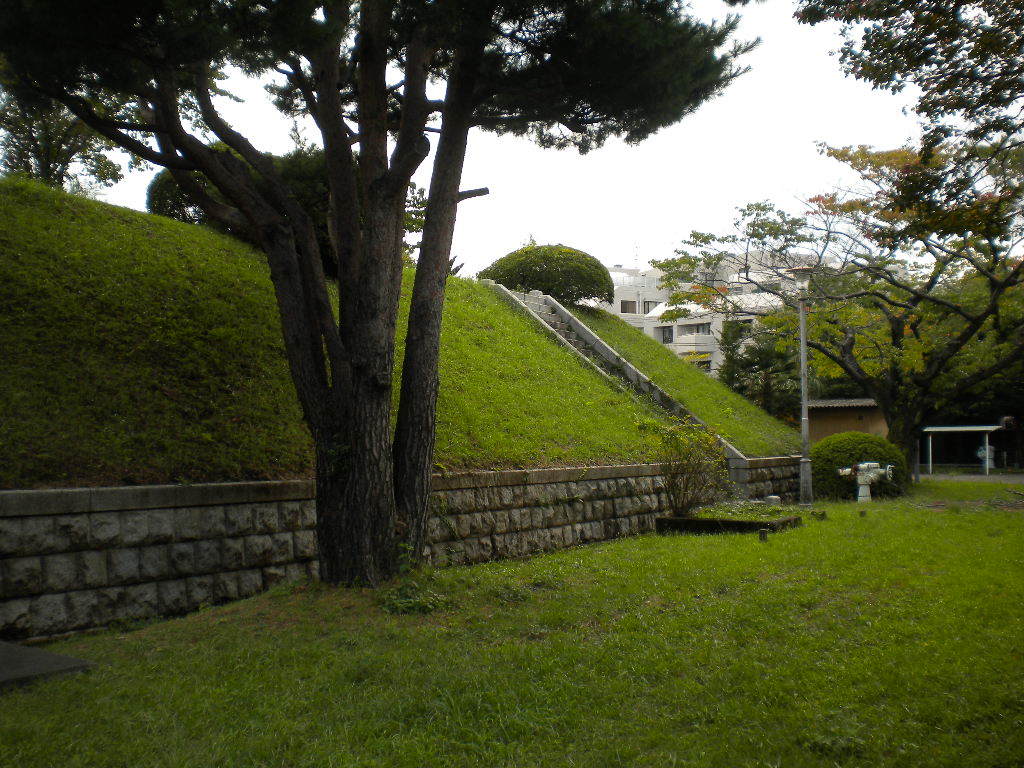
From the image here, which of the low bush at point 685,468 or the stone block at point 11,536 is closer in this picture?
the stone block at point 11,536

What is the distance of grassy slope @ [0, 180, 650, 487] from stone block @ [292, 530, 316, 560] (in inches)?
24.5

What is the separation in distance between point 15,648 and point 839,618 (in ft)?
17.9

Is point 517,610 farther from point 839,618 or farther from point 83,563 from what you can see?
point 83,563

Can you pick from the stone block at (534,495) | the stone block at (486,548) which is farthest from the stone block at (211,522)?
the stone block at (534,495)

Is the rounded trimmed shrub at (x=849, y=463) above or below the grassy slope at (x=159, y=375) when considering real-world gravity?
below

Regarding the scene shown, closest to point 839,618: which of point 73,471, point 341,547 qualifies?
point 341,547

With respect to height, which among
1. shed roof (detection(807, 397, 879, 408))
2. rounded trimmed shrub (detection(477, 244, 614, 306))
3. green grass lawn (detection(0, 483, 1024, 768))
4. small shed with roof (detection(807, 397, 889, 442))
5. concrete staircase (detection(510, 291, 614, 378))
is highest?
rounded trimmed shrub (detection(477, 244, 614, 306))

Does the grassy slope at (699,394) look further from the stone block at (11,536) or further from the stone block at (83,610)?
the stone block at (11,536)

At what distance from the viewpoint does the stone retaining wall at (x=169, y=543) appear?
5.55 metres

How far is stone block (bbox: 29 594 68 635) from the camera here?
552 centimetres

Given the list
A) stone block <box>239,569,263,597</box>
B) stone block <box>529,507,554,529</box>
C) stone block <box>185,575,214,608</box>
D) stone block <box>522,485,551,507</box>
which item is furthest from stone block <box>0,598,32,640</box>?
stone block <box>529,507,554,529</box>

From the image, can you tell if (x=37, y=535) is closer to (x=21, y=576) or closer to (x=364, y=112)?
(x=21, y=576)

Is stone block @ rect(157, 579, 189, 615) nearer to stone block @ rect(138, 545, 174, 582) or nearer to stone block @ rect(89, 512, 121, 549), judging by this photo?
stone block @ rect(138, 545, 174, 582)

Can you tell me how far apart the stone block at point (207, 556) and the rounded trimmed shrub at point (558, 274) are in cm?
1582
